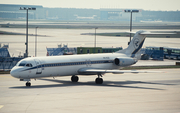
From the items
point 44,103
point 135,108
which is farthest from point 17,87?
point 135,108

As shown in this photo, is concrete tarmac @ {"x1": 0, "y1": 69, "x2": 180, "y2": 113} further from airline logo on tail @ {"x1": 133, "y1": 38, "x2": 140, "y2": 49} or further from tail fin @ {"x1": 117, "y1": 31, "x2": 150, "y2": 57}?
airline logo on tail @ {"x1": 133, "y1": 38, "x2": 140, "y2": 49}

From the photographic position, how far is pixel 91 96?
2961cm

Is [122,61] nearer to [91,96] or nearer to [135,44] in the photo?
[135,44]

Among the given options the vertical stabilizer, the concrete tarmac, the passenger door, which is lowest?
the concrete tarmac

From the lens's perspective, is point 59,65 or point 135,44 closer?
point 59,65

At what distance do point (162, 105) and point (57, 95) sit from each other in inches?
365

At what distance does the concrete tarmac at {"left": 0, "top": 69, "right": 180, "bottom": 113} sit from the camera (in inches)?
971

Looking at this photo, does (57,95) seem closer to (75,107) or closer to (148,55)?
(75,107)

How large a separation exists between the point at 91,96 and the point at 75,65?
341 inches

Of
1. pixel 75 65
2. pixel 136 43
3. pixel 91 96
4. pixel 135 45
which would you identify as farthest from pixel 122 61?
pixel 91 96

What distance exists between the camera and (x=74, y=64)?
3762 centimetres

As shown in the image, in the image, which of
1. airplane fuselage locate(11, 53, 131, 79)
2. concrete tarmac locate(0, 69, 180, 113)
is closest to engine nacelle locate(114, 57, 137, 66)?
airplane fuselage locate(11, 53, 131, 79)

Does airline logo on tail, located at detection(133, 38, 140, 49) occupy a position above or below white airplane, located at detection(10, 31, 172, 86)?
above

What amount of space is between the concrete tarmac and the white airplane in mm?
1246
